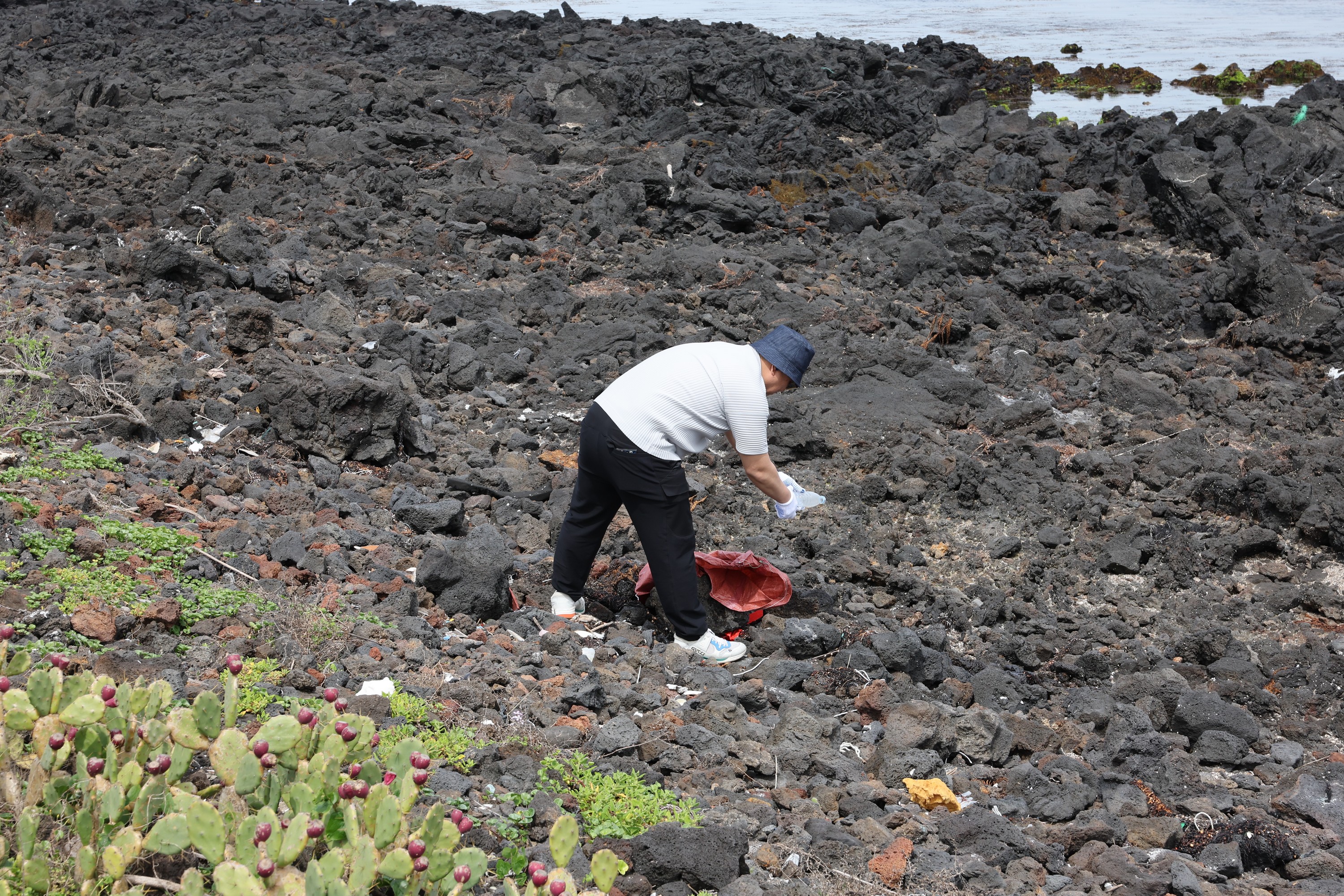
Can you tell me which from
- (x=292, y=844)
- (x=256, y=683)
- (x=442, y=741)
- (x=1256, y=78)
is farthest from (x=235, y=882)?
(x=1256, y=78)

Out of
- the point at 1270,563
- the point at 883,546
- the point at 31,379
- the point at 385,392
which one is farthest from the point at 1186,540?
the point at 31,379

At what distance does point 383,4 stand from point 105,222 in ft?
67.6

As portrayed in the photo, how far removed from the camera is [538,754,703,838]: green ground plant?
3486 millimetres

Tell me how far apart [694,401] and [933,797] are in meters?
1.84

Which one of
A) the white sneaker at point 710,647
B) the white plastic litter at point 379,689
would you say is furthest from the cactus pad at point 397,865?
the white sneaker at point 710,647

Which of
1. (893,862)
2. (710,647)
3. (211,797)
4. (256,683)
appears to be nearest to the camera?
(211,797)

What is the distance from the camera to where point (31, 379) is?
258 inches

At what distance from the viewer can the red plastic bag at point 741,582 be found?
18.0 feet

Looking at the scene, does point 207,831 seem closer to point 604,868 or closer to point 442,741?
point 604,868

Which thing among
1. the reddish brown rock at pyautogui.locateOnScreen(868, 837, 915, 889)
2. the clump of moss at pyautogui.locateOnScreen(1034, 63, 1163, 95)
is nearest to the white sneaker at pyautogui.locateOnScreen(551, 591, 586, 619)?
the reddish brown rock at pyautogui.locateOnScreen(868, 837, 915, 889)

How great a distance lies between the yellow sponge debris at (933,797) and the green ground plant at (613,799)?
3.11 feet

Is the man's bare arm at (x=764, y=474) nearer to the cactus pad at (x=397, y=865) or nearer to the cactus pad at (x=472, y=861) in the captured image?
the cactus pad at (x=472, y=861)

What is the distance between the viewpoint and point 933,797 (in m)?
4.06

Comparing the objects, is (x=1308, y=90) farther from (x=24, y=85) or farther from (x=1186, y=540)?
(x=24, y=85)
